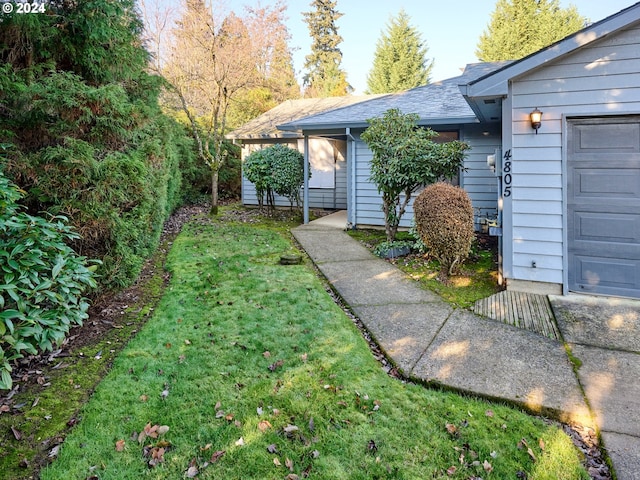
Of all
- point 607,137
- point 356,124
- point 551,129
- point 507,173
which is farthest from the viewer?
point 356,124

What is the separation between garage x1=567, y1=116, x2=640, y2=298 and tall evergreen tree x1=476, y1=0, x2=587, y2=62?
73.5 ft

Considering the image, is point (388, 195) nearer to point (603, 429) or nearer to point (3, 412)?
point (603, 429)

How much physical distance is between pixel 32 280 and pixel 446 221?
4.41 m

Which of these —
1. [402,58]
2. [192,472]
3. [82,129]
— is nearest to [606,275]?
→ [192,472]

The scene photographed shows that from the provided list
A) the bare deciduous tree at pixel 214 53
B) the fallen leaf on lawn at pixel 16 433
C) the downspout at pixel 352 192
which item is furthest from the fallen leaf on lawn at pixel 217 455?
the bare deciduous tree at pixel 214 53

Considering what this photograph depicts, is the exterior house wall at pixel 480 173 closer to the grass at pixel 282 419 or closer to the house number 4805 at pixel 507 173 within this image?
the house number 4805 at pixel 507 173

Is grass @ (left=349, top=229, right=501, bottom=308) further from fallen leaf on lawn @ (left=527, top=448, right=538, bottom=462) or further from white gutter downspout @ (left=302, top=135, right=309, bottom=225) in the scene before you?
white gutter downspout @ (left=302, top=135, right=309, bottom=225)

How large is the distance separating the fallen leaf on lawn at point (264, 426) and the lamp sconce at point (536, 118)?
4.38m

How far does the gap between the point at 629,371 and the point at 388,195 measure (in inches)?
184

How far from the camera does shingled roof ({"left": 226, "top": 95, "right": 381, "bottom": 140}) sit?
13.0m

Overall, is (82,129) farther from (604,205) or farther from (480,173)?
(480,173)

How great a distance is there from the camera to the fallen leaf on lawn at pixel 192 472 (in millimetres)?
2139

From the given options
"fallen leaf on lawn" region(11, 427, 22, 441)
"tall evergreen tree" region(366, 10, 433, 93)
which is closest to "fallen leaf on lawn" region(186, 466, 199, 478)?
"fallen leaf on lawn" region(11, 427, 22, 441)

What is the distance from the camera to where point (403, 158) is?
677 centimetres
